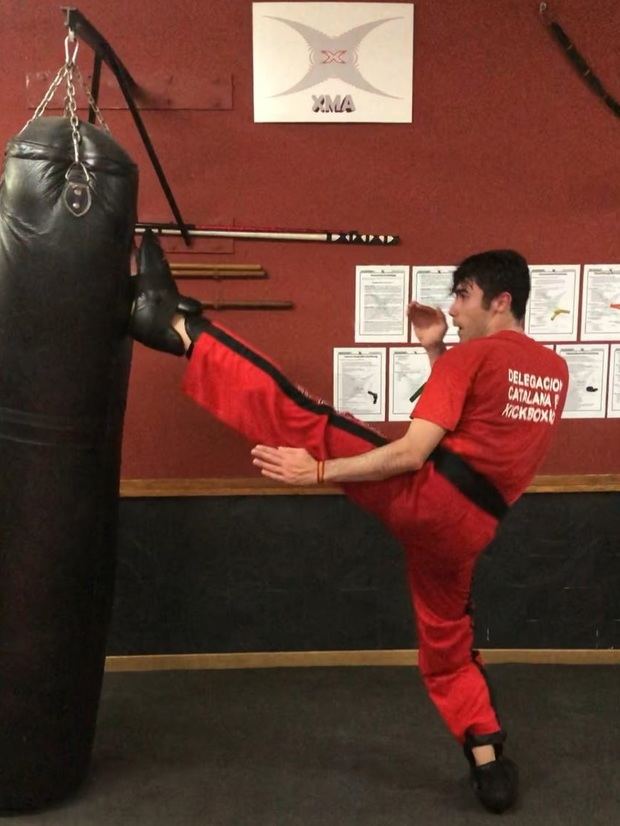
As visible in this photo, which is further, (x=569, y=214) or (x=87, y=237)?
(x=569, y=214)

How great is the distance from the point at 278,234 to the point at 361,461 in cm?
112

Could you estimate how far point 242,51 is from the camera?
100 inches

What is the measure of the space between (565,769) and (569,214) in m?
1.84

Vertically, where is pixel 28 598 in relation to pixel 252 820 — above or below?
above

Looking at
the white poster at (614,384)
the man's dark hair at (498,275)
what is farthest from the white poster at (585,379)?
the man's dark hair at (498,275)

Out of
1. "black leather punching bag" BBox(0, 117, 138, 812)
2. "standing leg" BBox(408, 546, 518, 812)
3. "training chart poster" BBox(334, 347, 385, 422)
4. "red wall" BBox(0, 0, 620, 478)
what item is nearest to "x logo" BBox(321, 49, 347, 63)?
"red wall" BBox(0, 0, 620, 478)

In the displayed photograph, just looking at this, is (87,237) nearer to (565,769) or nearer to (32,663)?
(32,663)

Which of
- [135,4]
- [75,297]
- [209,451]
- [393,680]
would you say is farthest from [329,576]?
[135,4]

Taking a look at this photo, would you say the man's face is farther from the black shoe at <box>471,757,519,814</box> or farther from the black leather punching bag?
the black shoe at <box>471,757,519,814</box>

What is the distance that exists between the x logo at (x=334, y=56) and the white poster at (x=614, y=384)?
142 cm

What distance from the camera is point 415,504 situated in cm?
188

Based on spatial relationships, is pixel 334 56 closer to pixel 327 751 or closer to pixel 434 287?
pixel 434 287

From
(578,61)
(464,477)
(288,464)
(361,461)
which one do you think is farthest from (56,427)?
(578,61)

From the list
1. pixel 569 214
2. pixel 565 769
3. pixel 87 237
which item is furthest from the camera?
pixel 569 214
